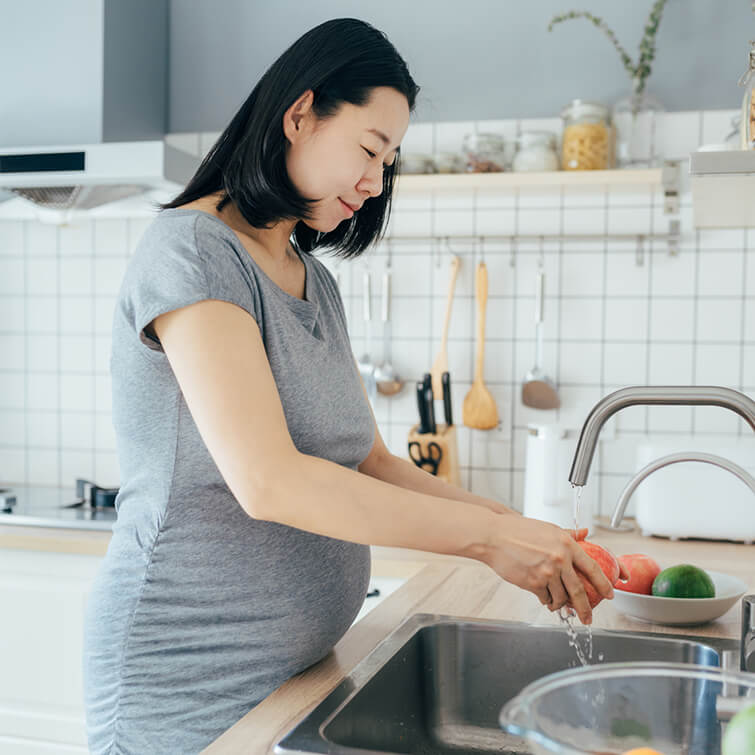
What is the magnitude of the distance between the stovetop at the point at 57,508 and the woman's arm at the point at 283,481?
117cm

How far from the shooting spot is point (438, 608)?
1.22 metres

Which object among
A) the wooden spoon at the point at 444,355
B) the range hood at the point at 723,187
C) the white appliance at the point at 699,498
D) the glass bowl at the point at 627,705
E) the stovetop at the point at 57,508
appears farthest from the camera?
the wooden spoon at the point at 444,355

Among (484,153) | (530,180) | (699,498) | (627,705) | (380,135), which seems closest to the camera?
(627,705)

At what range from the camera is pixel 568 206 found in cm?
215

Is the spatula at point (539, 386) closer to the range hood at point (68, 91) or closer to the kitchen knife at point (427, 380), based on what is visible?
the kitchen knife at point (427, 380)

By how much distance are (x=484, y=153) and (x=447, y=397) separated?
583 mm

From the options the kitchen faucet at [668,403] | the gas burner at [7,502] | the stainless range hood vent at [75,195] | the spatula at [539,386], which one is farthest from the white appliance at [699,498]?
the gas burner at [7,502]

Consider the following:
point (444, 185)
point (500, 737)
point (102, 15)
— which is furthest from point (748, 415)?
point (102, 15)

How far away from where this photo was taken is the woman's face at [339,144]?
976mm

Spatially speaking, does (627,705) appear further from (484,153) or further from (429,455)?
(484,153)

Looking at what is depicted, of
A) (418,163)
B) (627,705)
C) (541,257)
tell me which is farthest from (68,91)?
(627,705)

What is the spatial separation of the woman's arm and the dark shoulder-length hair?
0.62 feet

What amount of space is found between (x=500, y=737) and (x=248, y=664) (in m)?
0.32

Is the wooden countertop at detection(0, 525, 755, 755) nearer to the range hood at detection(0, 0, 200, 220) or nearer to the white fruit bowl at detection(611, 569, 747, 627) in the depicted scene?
the white fruit bowl at detection(611, 569, 747, 627)
